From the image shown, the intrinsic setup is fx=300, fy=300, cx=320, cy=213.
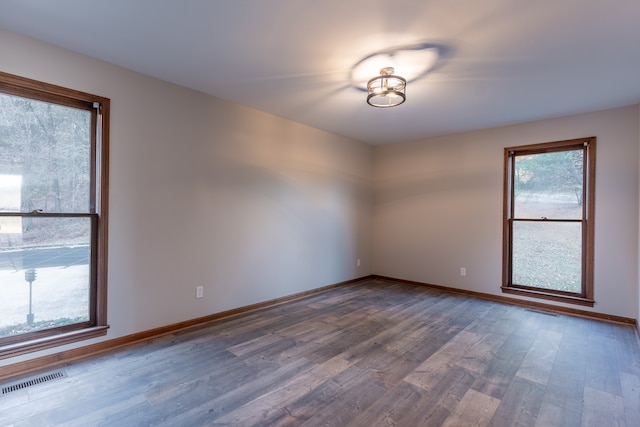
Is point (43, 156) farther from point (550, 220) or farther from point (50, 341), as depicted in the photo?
point (550, 220)

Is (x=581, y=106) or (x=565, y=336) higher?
(x=581, y=106)

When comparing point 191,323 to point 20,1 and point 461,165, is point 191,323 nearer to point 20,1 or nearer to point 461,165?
point 20,1

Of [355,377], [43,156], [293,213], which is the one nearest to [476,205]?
[293,213]

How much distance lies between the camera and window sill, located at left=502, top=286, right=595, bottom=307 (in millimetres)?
3738

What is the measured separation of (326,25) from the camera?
209 cm

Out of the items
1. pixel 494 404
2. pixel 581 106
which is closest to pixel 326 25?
pixel 494 404

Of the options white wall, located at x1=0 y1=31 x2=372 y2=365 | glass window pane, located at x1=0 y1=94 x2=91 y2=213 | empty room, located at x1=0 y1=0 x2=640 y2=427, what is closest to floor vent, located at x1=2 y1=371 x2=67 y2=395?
empty room, located at x1=0 y1=0 x2=640 y2=427

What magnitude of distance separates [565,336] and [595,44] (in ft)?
8.95

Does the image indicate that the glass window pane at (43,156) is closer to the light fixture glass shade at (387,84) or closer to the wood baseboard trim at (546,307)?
the light fixture glass shade at (387,84)

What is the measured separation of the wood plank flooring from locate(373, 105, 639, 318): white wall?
90 cm

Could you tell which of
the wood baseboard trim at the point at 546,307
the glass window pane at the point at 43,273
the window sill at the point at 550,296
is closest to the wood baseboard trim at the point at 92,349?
the glass window pane at the point at 43,273

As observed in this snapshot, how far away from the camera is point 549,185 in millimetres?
4074

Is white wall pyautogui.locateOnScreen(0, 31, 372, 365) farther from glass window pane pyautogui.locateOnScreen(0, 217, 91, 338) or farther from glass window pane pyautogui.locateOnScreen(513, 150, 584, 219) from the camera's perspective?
glass window pane pyautogui.locateOnScreen(513, 150, 584, 219)

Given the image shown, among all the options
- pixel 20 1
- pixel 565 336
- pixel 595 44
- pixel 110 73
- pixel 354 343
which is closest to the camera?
pixel 20 1
